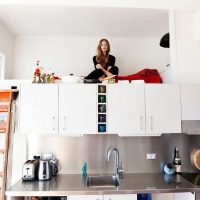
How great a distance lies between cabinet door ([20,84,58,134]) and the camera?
2.13m

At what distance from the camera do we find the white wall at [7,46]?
8.66ft

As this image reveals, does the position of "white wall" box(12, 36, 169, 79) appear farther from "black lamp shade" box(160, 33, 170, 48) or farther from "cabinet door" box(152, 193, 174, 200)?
"cabinet door" box(152, 193, 174, 200)

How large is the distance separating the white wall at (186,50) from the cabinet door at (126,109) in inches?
24.4

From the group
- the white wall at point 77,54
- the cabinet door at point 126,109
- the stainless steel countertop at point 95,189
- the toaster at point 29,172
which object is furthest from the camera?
the white wall at point 77,54

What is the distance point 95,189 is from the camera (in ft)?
6.07

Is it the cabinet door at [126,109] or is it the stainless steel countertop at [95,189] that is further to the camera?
the cabinet door at [126,109]

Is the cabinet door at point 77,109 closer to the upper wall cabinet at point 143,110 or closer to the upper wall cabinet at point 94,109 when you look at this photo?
the upper wall cabinet at point 94,109

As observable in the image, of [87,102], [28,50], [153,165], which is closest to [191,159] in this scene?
[153,165]

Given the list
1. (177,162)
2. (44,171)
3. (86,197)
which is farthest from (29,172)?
(177,162)

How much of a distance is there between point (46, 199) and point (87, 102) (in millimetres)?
1193

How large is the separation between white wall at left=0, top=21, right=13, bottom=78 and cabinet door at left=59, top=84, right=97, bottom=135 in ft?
3.66

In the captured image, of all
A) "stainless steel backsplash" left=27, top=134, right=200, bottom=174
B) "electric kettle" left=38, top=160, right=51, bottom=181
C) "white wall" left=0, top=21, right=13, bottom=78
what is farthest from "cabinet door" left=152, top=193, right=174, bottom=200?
"white wall" left=0, top=21, right=13, bottom=78

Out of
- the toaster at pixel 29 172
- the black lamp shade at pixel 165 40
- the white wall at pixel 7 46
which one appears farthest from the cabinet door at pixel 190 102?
the white wall at pixel 7 46

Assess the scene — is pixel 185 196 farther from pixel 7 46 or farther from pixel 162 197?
pixel 7 46
